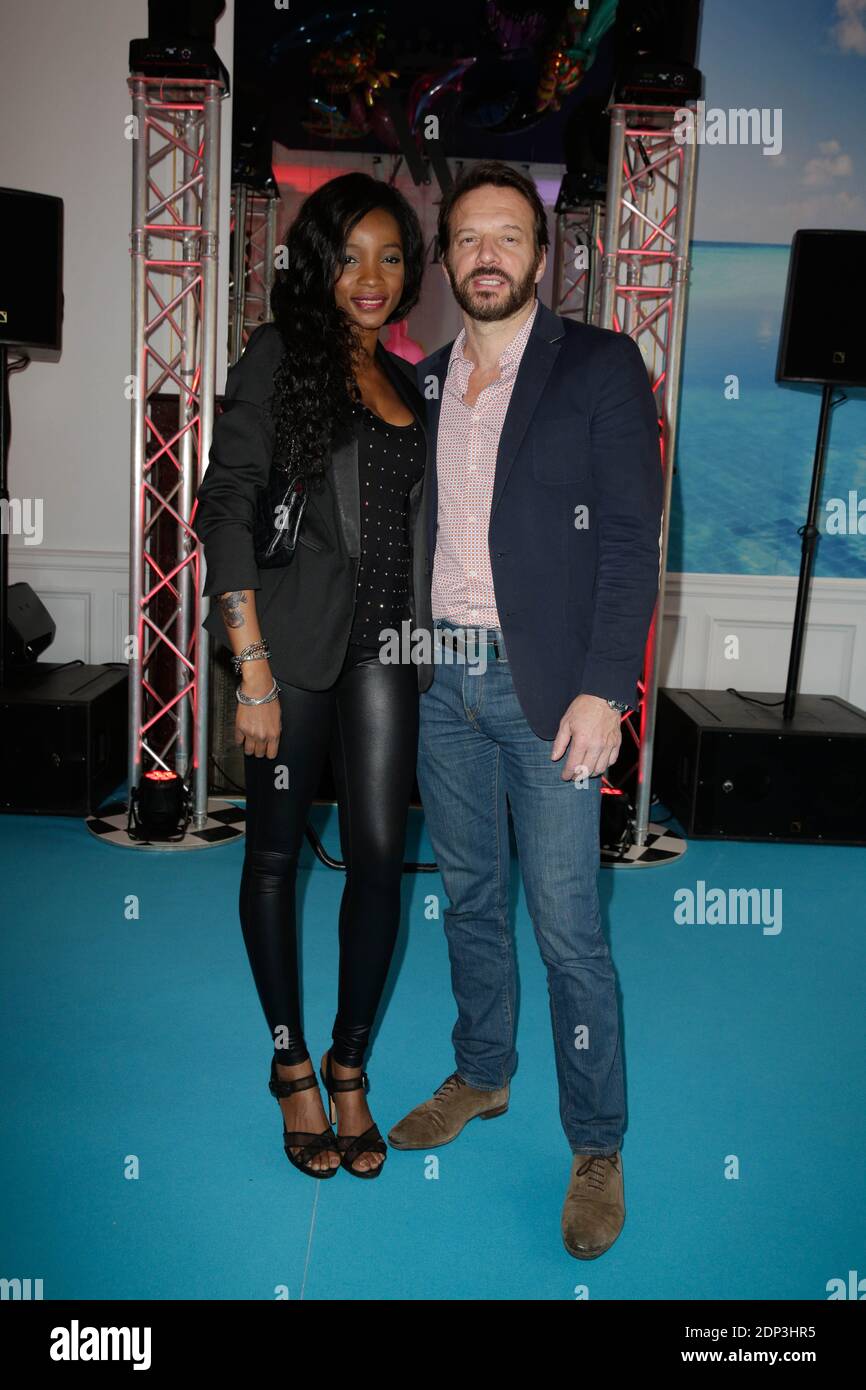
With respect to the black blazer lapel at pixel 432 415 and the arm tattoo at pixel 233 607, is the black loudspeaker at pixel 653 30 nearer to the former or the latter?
the black blazer lapel at pixel 432 415

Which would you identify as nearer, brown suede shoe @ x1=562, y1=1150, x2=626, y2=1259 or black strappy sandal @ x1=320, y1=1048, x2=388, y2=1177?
brown suede shoe @ x1=562, y1=1150, x2=626, y2=1259

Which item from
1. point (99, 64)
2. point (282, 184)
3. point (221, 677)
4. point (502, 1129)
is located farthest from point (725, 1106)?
point (99, 64)

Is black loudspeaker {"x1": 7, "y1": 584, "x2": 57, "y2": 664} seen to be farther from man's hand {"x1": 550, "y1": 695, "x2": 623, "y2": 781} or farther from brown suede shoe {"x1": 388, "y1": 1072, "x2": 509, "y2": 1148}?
man's hand {"x1": 550, "y1": 695, "x2": 623, "y2": 781}

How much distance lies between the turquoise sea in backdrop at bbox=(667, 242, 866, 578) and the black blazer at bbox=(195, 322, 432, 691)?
3.15m

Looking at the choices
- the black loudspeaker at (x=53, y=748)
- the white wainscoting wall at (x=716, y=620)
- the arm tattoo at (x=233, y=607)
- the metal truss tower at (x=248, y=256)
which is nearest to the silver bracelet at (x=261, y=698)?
the arm tattoo at (x=233, y=607)

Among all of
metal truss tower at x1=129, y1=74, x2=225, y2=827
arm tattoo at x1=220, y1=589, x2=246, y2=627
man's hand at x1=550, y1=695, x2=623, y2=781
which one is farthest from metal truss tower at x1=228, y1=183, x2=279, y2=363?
man's hand at x1=550, y1=695, x2=623, y2=781

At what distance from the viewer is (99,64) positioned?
4.73 m

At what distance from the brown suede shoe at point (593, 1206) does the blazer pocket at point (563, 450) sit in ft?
3.86

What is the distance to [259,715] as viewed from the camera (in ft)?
6.18

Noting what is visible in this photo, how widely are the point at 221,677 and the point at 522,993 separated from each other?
2083mm

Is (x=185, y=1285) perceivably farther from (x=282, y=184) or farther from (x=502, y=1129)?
(x=282, y=184)

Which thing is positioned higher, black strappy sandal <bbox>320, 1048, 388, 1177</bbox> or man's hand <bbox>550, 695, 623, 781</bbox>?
man's hand <bbox>550, 695, 623, 781</bbox>

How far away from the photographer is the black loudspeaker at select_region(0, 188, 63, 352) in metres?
4.02

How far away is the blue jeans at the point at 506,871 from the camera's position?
187 centimetres
